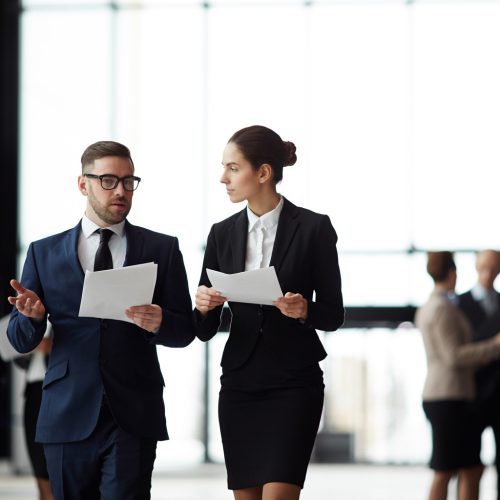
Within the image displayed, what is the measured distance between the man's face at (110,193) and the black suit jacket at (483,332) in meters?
2.97

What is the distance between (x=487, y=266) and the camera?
6.16 m

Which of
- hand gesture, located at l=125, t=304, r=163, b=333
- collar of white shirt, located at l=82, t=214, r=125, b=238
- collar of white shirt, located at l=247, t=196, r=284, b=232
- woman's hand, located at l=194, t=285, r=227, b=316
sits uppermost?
collar of white shirt, located at l=247, t=196, r=284, b=232

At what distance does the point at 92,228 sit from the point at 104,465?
762mm

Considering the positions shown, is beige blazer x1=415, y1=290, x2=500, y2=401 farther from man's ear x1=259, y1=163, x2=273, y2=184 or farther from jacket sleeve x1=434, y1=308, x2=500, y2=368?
man's ear x1=259, y1=163, x2=273, y2=184

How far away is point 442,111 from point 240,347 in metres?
8.00

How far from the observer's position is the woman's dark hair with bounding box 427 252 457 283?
5902mm

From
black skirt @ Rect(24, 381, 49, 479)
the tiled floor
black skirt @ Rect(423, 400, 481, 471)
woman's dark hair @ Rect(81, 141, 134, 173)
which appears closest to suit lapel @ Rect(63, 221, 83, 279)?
woman's dark hair @ Rect(81, 141, 134, 173)

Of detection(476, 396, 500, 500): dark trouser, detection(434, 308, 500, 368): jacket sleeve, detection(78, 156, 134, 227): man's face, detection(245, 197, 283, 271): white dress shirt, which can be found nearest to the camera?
detection(78, 156, 134, 227): man's face

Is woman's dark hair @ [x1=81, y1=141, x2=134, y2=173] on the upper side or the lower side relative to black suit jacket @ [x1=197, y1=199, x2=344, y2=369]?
upper

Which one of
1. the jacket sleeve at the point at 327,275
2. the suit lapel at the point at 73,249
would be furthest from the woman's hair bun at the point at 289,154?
the suit lapel at the point at 73,249

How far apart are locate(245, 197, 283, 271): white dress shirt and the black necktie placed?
556 mm

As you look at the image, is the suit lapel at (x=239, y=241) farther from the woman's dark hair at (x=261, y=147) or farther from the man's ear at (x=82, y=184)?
the man's ear at (x=82, y=184)

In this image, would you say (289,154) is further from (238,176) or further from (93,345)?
(93,345)

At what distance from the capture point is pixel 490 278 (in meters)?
6.21
